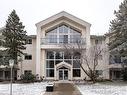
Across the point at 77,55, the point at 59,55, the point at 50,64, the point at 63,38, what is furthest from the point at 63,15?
the point at 50,64

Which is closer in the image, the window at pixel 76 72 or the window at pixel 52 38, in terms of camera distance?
the window at pixel 52 38

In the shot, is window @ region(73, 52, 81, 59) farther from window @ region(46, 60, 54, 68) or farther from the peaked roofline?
the peaked roofline

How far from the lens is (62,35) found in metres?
59.4

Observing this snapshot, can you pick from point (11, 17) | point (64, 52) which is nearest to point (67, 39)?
point (64, 52)

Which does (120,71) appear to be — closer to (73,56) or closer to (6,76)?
(73,56)

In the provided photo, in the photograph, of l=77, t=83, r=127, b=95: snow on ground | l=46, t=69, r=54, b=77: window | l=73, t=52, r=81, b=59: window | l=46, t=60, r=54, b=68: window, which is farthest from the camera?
l=46, t=60, r=54, b=68: window

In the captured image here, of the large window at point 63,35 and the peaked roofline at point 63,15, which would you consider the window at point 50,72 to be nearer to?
the large window at point 63,35

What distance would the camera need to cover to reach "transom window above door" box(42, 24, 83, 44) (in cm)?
5859

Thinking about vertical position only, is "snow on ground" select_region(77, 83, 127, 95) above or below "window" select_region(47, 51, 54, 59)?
below

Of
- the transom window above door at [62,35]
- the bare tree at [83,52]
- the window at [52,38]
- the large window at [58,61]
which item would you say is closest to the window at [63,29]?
the transom window above door at [62,35]

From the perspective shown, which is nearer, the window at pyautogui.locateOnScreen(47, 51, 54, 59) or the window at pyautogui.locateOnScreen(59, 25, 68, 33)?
the window at pyautogui.locateOnScreen(47, 51, 54, 59)

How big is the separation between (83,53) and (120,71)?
820 centimetres

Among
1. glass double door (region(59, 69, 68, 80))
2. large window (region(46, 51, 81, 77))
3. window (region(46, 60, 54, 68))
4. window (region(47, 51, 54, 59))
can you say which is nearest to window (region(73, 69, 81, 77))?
large window (region(46, 51, 81, 77))

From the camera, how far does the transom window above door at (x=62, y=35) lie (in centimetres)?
5859
